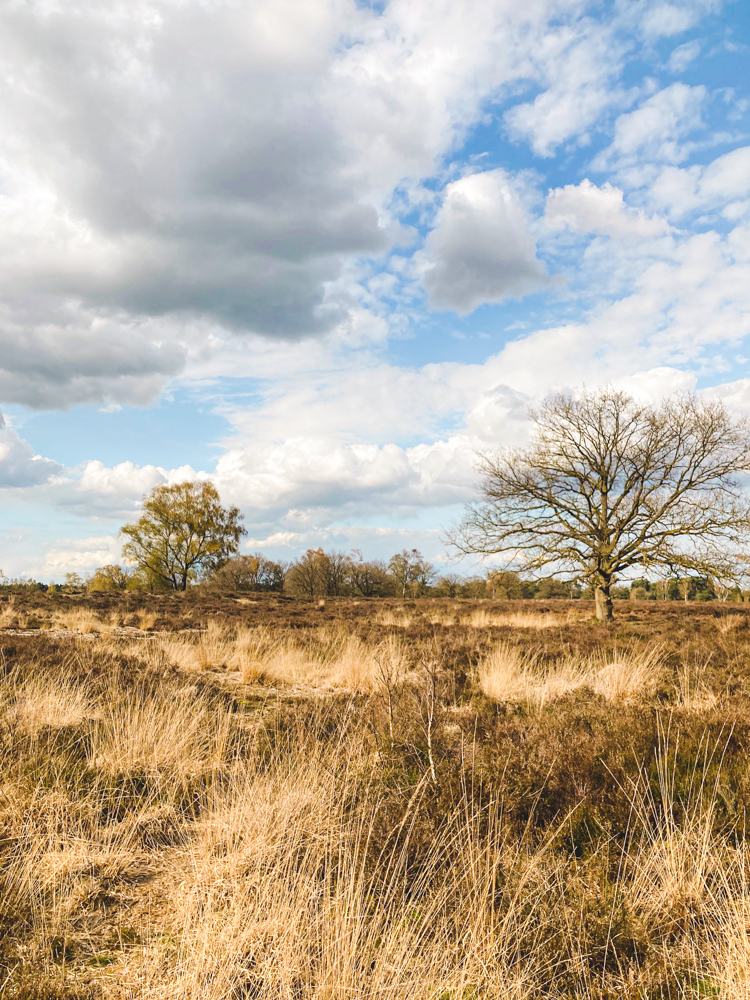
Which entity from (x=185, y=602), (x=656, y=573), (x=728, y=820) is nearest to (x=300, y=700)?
(x=728, y=820)

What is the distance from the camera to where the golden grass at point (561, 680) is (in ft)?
24.3

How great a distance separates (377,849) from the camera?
3.44 m

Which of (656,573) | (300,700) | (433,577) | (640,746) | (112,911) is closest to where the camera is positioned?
(112,911)

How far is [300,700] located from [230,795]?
4.09m

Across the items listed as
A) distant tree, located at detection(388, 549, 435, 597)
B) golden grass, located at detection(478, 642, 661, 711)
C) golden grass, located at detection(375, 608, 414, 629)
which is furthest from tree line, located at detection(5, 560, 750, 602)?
golden grass, located at detection(478, 642, 661, 711)

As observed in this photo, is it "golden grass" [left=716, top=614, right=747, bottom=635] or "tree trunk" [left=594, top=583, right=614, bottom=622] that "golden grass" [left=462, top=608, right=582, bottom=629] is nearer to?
"tree trunk" [left=594, top=583, right=614, bottom=622]

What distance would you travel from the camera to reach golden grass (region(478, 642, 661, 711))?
7.41 m

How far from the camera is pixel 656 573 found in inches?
718

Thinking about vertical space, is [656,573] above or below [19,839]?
above

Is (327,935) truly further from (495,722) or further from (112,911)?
(495,722)

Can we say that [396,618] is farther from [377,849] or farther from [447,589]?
[447,589]

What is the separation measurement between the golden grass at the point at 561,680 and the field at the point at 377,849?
0.15 m

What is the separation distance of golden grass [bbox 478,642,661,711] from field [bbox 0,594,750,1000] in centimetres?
15

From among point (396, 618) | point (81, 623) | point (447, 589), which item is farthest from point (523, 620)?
point (447, 589)
